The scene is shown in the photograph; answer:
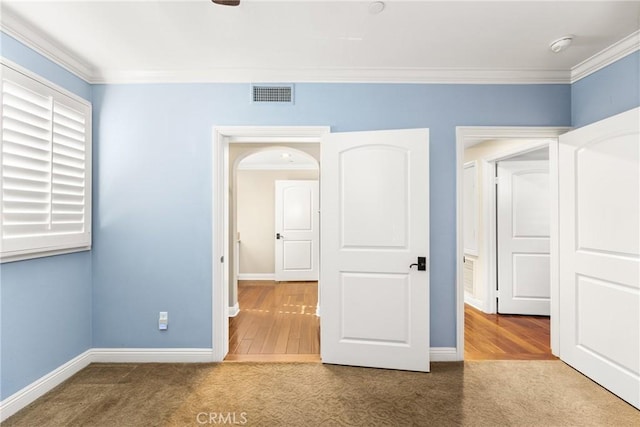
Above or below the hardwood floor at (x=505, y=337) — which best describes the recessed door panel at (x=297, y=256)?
above

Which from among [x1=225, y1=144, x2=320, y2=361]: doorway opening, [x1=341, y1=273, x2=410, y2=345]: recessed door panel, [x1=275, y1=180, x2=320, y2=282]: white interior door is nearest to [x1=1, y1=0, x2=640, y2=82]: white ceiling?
[x1=341, y1=273, x2=410, y2=345]: recessed door panel

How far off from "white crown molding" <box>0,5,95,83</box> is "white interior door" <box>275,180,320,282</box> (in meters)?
3.97

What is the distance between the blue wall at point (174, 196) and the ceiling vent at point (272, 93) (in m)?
0.07

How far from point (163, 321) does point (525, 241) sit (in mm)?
4381

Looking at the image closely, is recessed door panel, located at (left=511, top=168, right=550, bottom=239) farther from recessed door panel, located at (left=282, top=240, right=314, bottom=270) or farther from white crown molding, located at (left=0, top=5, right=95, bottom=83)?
white crown molding, located at (left=0, top=5, right=95, bottom=83)

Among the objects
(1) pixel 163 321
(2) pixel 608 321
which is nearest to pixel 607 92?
(2) pixel 608 321

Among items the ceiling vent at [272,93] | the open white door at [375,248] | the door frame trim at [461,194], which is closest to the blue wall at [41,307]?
the ceiling vent at [272,93]

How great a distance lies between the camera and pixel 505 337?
3357 millimetres

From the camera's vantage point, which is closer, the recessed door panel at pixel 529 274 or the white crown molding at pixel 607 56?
the white crown molding at pixel 607 56

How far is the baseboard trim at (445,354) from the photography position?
2783 millimetres

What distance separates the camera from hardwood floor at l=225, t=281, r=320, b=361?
2.95m

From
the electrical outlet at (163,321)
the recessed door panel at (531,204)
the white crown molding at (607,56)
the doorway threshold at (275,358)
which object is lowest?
the doorway threshold at (275,358)

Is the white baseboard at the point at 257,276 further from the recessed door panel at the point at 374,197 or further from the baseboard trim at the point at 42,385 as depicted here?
the recessed door panel at the point at 374,197

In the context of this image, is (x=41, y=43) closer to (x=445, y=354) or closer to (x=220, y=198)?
(x=220, y=198)
